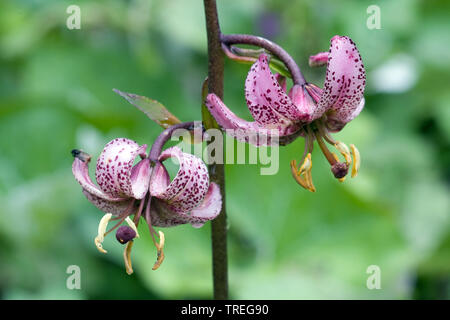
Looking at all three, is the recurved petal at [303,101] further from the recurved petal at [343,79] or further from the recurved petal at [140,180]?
the recurved petal at [140,180]

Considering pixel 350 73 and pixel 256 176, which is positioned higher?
pixel 256 176

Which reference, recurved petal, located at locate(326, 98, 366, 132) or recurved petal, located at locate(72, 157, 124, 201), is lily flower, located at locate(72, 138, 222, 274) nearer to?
recurved petal, located at locate(72, 157, 124, 201)

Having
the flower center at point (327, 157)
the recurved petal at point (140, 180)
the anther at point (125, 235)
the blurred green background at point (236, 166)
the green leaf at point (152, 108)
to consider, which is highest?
the blurred green background at point (236, 166)

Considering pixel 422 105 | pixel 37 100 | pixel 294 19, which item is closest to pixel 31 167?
pixel 37 100

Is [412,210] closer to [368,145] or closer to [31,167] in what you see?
[368,145]

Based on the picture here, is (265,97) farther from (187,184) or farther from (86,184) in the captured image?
(86,184)

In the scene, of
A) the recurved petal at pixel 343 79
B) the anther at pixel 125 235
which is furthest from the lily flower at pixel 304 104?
the anther at pixel 125 235
